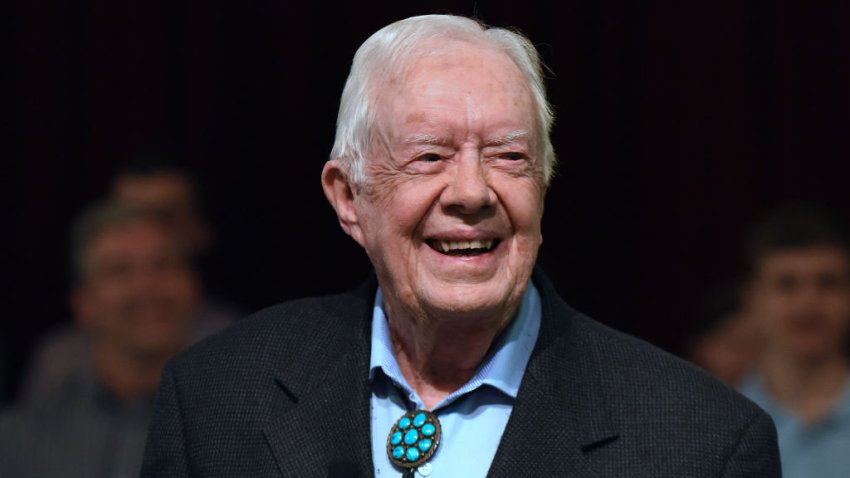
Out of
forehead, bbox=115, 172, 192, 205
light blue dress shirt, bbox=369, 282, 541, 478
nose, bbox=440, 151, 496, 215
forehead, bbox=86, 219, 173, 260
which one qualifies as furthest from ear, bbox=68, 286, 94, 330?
nose, bbox=440, 151, 496, 215

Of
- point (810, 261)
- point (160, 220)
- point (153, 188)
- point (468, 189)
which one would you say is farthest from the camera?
point (153, 188)

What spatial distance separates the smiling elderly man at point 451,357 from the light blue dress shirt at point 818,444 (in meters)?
1.63

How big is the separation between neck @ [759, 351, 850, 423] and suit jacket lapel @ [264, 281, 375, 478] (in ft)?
6.53

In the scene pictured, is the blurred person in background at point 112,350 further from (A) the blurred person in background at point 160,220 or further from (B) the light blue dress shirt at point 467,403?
(B) the light blue dress shirt at point 467,403

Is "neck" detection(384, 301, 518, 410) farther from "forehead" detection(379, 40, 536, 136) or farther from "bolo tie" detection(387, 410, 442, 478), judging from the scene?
"forehead" detection(379, 40, 536, 136)

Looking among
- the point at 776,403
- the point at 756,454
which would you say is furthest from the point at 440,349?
the point at 776,403

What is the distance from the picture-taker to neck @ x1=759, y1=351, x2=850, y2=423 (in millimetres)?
4273

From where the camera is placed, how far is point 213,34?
17.0ft

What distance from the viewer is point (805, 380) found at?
4336mm

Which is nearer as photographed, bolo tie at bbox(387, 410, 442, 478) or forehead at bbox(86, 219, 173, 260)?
bolo tie at bbox(387, 410, 442, 478)

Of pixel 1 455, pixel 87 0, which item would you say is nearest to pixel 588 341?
pixel 1 455

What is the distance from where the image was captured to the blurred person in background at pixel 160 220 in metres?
4.59

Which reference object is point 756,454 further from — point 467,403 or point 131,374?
point 131,374

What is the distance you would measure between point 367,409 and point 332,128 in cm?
273
